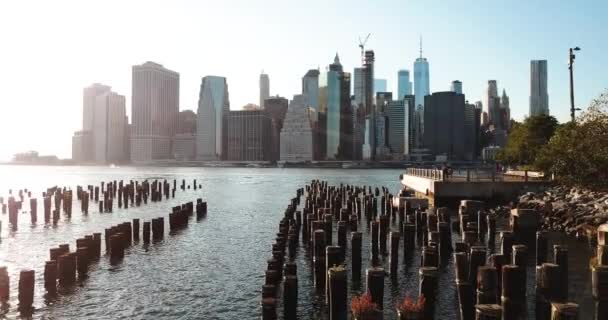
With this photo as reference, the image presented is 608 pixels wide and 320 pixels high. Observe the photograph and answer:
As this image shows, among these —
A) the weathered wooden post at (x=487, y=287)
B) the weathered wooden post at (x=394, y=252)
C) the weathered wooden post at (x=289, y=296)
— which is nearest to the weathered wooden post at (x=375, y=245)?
the weathered wooden post at (x=394, y=252)

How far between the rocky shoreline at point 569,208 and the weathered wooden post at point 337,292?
22166 mm

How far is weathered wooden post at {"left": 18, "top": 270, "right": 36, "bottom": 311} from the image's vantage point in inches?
Result: 798

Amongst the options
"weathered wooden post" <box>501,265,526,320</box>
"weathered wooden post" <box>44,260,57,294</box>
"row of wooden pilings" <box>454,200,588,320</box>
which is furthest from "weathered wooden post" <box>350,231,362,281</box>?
"weathered wooden post" <box>44,260,57,294</box>

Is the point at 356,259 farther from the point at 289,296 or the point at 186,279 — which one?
the point at 186,279

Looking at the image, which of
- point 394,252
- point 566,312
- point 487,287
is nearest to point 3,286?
point 394,252

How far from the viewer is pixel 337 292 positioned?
16.0 m

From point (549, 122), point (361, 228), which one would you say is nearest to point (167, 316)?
point (361, 228)

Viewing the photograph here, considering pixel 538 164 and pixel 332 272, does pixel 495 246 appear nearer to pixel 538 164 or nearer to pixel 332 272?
pixel 332 272

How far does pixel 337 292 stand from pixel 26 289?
41.4 feet

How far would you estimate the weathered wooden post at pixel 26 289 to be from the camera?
66.5 ft

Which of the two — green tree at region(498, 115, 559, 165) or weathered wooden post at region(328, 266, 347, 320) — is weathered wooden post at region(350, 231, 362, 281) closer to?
weathered wooden post at region(328, 266, 347, 320)

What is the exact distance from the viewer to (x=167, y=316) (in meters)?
19.9

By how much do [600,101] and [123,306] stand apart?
3596 centimetres

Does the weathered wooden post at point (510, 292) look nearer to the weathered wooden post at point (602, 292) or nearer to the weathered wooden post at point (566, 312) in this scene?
the weathered wooden post at point (602, 292)
